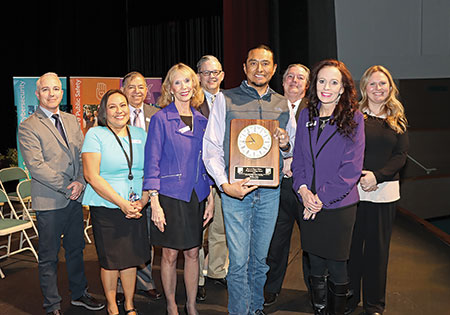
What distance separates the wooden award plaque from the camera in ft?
8.43

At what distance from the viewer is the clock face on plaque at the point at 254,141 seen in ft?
8.42

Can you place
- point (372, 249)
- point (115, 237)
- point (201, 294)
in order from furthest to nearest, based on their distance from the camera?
point (201, 294) → point (372, 249) → point (115, 237)

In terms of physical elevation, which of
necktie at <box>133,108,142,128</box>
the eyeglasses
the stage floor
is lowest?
the stage floor

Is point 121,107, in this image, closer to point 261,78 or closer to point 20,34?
point 261,78

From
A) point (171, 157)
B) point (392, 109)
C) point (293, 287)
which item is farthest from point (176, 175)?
point (293, 287)

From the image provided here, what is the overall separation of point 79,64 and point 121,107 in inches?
263

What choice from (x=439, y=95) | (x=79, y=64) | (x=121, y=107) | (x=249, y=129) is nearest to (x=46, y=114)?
(x=121, y=107)

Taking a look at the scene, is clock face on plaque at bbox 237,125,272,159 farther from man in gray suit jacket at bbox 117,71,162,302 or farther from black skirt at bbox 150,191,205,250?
man in gray suit jacket at bbox 117,71,162,302

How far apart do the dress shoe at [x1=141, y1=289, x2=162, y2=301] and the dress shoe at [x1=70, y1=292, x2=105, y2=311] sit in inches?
14.0

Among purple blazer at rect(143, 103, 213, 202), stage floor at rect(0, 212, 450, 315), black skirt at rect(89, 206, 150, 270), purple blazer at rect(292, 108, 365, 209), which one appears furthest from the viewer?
stage floor at rect(0, 212, 450, 315)

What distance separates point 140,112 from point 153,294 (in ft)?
4.76

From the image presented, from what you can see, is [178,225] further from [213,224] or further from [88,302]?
[88,302]

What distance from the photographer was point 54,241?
305cm

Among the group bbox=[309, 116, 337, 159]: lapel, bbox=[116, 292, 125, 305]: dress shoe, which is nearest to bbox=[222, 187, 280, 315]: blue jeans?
bbox=[309, 116, 337, 159]: lapel
